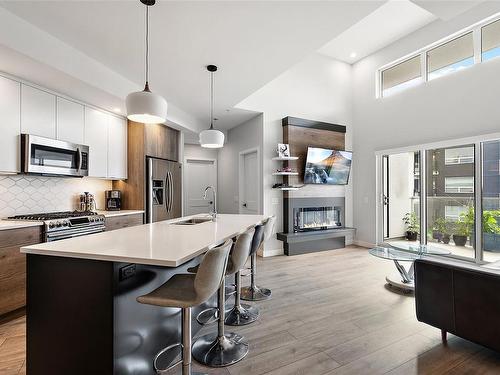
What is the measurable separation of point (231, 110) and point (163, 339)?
4.02m

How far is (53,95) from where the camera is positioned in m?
3.29

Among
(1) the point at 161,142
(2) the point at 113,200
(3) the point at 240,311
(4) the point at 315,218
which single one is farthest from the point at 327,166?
(2) the point at 113,200

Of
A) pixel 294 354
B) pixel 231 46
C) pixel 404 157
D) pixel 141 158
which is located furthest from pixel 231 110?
pixel 294 354

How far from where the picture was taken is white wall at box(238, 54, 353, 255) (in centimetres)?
516

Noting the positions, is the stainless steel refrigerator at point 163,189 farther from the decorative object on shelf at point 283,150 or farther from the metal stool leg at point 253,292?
the metal stool leg at point 253,292

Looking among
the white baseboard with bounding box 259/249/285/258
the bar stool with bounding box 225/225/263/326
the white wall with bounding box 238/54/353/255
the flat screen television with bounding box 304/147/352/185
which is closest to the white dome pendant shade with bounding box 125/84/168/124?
the bar stool with bounding box 225/225/263/326

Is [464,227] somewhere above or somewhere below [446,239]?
above

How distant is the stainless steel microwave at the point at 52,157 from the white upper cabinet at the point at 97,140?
0.13 m

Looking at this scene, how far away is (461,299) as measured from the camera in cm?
204

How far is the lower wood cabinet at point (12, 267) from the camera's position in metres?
2.51

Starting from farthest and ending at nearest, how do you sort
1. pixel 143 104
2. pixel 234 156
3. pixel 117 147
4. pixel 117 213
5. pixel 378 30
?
pixel 234 156 < pixel 378 30 < pixel 117 147 < pixel 117 213 < pixel 143 104

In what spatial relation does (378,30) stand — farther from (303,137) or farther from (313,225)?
(313,225)

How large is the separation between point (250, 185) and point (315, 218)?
157 cm

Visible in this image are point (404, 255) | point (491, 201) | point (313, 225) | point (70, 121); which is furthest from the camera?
point (313, 225)
